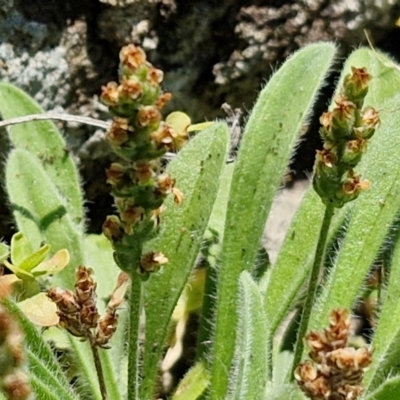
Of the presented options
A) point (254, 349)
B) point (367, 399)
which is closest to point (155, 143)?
point (254, 349)

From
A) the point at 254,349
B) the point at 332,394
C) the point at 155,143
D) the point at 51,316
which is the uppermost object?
the point at 155,143

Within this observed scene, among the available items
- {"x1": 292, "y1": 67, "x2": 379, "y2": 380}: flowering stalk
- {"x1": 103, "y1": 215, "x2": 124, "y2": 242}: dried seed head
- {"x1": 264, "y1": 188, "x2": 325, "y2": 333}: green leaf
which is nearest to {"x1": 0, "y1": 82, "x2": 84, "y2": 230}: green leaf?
{"x1": 264, "y1": 188, "x2": 325, "y2": 333}: green leaf

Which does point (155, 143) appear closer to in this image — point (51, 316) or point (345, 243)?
point (51, 316)

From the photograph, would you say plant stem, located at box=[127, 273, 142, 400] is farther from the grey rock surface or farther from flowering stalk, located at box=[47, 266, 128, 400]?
the grey rock surface

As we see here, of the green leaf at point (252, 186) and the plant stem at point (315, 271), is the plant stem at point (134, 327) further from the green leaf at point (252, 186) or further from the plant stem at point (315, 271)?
the green leaf at point (252, 186)

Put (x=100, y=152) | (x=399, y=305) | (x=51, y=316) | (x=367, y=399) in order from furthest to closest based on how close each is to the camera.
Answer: (x=100, y=152) → (x=399, y=305) → (x=51, y=316) → (x=367, y=399)

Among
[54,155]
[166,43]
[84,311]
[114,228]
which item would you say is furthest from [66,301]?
[166,43]
